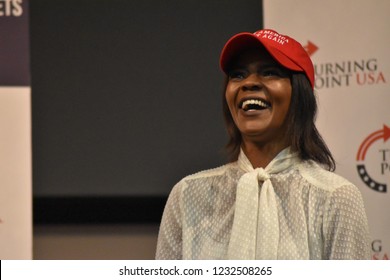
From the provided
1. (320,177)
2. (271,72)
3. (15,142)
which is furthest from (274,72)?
(15,142)

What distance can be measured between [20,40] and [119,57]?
45 cm

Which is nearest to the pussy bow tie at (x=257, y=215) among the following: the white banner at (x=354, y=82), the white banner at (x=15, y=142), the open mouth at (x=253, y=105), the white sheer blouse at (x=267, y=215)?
the white sheer blouse at (x=267, y=215)

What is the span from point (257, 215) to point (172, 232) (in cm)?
22

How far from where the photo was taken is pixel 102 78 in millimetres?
3027

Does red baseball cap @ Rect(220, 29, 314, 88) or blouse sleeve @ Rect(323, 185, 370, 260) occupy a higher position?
red baseball cap @ Rect(220, 29, 314, 88)

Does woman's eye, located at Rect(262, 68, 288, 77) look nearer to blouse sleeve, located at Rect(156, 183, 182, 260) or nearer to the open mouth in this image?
the open mouth

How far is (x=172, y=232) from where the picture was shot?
6.50ft

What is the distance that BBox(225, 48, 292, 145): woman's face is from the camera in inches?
75.8

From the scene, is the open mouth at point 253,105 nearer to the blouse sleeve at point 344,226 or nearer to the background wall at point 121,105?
the blouse sleeve at point 344,226

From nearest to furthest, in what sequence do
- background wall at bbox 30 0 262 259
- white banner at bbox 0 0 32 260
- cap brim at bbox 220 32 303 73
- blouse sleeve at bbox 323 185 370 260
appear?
blouse sleeve at bbox 323 185 370 260 < cap brim at bbox 220 32 303 73 < white banner at bbox 0 0 32 260 < background wall at bbox 30 0 262 259

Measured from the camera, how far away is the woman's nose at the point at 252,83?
1.93m
